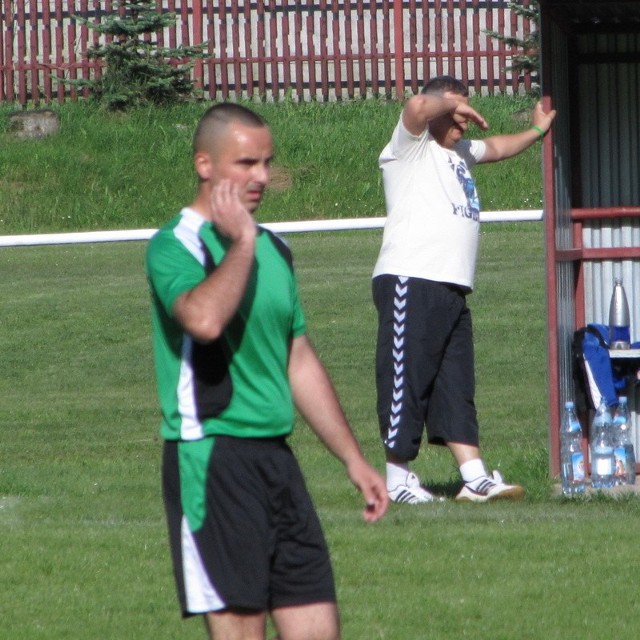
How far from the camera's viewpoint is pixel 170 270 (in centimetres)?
379

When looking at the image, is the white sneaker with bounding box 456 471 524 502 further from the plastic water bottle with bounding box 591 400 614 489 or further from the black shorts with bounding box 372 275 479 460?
the plastic water bottle with bounding box 591 400 614 489

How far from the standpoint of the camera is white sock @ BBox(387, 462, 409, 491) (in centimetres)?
735

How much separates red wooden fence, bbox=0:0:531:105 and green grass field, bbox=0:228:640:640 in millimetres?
10403

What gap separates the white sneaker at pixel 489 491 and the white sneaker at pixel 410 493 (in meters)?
0.18

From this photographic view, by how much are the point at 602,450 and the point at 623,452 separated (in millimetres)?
118

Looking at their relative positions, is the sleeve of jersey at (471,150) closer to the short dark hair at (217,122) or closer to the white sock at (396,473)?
the white sock at (396,473)

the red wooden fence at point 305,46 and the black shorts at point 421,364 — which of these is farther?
the red wooden fence at point 305,46

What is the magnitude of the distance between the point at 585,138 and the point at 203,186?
15.6 feet

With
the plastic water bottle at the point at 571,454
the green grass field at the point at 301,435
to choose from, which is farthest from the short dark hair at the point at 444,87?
the green grass field at the point at 301,435

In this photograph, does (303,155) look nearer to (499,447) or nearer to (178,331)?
(499,447)

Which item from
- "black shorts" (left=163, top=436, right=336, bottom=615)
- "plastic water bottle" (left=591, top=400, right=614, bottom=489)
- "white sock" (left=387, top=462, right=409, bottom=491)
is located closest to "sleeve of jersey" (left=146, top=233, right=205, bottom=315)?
"black shorts" (left=163, top=436, right=336, bottom=615)

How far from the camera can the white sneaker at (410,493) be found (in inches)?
289

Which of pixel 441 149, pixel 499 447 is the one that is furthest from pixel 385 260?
pixel 499 447

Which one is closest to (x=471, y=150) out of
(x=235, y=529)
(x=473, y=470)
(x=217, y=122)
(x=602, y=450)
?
(x=473, y=470)
